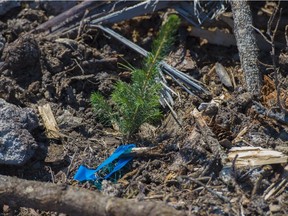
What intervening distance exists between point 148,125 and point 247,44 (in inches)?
34.8

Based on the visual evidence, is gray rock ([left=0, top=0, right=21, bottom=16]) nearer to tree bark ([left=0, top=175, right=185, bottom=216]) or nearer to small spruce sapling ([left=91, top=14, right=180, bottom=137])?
small spruce sapling ([left=91, top=14, right=180, bottom=137])

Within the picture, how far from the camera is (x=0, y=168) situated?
3.61 m

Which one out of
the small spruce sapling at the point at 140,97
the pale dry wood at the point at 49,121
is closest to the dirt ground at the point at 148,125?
the pale dry wood at the point at 49,121

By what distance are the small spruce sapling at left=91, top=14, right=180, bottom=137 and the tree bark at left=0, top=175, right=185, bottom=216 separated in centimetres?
67

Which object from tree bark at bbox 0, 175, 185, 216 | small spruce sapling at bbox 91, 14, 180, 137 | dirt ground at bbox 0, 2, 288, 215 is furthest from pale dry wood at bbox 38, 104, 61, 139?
tree bark at bbox 0, 175, 185, 216

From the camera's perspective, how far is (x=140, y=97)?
3.54 meters

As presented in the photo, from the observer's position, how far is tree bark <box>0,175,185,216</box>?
297 centimetres

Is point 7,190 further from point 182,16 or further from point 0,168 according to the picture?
point 182,16

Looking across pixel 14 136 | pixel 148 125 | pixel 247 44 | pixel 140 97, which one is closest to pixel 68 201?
pixel 14 136

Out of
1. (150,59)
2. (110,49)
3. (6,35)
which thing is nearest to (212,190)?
(150,59)

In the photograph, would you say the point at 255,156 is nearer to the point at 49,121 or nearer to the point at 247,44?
the point at 247,44

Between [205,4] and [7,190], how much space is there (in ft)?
6.87

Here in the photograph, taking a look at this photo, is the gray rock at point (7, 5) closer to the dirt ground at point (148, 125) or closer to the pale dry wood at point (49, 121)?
the dirt ground at point (148, 125)

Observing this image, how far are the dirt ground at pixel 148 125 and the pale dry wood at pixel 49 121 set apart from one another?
4 cm
